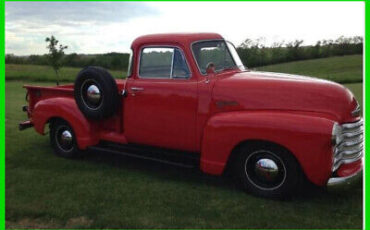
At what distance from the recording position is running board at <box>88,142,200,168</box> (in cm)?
532

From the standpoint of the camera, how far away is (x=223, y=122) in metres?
4.75

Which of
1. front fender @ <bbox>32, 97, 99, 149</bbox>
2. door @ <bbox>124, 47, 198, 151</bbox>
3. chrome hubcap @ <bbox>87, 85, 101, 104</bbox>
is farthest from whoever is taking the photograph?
front fender @ <bbox>32, 97, 99, 149</bbox>

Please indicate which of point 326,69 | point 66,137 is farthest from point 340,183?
point 326,69

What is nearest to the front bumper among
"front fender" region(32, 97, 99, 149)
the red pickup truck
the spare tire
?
the red pickup truck

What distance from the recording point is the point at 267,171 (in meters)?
4.53

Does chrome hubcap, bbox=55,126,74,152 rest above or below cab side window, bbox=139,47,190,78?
below

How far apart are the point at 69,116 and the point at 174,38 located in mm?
2365

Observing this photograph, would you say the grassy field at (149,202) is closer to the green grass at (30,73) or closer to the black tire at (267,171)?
the black tire at (267,171)

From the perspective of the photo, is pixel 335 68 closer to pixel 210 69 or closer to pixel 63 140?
pixel 210 69

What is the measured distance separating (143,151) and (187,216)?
1869 mm

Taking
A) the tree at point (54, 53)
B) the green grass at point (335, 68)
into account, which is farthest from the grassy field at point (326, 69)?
the tree at point (54, 53)

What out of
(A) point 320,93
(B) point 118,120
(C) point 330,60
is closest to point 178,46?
(B) point 118,120

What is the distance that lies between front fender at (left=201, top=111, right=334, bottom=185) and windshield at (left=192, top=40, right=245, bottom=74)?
94 cm

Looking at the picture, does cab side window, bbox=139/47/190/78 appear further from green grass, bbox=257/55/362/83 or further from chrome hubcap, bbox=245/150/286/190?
green grass, bbox=257/55/362/83
